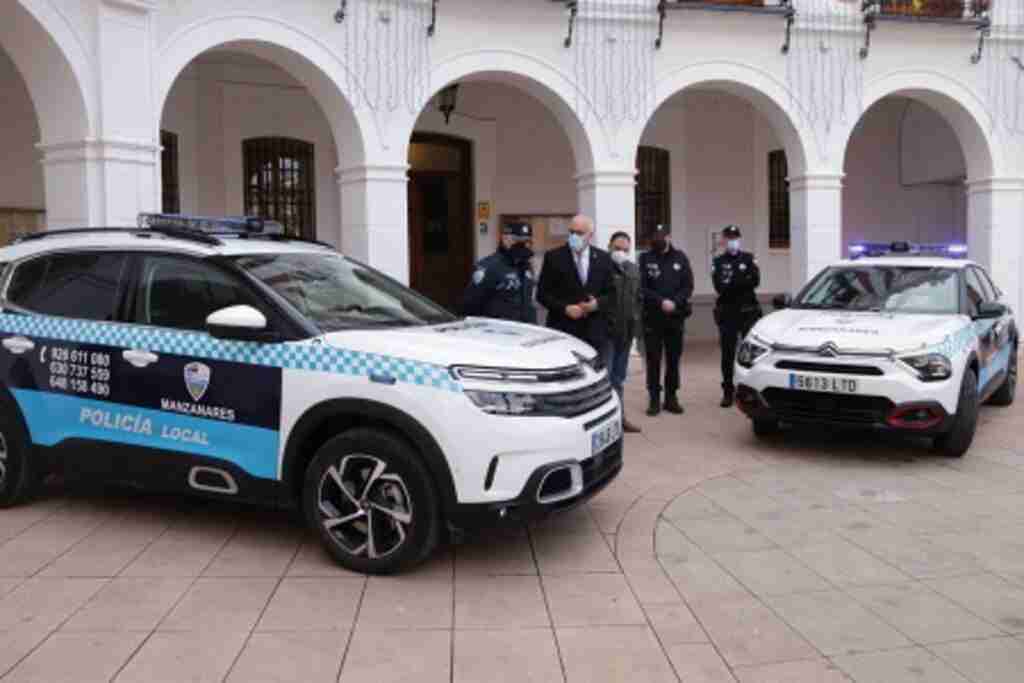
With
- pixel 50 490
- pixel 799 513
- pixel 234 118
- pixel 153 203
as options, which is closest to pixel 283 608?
pixel 50 490

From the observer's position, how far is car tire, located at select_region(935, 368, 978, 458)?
23.5 feet

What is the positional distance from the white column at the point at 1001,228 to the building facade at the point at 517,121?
0.03m

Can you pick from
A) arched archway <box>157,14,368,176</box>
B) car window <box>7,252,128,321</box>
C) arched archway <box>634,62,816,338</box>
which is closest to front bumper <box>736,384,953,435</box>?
car window <box>7,252,128,321</box>

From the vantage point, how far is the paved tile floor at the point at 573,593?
3.76 m

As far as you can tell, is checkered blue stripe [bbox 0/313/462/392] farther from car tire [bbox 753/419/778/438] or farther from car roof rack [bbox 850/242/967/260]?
car roof rack [bbox 850/242/967/260]

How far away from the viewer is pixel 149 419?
5.07 meters

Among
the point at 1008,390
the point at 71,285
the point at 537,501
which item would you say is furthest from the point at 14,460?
the point at 1008,390

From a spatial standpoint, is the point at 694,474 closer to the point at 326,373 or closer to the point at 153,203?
the point at 326,373

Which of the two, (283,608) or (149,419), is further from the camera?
(149,419)

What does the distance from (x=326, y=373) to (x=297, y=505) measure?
749 mm

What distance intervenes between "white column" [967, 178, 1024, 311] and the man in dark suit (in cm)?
849

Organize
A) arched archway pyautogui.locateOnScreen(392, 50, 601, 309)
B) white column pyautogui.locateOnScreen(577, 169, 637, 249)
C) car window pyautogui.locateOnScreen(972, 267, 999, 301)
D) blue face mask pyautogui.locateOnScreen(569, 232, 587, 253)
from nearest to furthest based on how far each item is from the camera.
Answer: blue face mask pyautogui.locateOnScreen(569, 232, 587, 253), car window pyautogui.locateOnScreen(972, 267, 999, 301), white column pyautogui.locateOnScreen(577, 169, 637, 249), arched archway pyautogui.locateOnScreen(392, 50, 601, 309)

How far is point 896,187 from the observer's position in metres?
17.0

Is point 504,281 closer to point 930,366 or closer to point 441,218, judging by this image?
point 930,366
